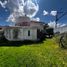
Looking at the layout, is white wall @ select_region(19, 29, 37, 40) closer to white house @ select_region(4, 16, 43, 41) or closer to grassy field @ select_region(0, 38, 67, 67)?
white house @ select_region(4, 16, 43, 41)

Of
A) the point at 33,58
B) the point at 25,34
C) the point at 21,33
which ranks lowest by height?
the point at 33,58

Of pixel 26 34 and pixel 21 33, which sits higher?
pixel 21 33

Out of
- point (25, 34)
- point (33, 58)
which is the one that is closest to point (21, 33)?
point (25, 34)

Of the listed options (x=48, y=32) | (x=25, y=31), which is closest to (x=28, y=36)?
(x=25, y=31)

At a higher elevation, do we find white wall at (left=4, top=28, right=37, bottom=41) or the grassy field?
white wall at (left=4, top=28, right=37, bottom=41)

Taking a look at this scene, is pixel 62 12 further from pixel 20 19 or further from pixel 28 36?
pixel 28 36

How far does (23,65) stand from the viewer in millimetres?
14125

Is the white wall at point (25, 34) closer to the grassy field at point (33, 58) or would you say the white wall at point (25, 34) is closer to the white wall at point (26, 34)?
the white wall at point (26, 34)

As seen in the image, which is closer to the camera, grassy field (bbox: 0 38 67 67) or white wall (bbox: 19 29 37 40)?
grassy field (bbox: 0 38 67 67)

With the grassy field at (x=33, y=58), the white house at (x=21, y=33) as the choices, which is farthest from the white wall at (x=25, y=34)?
the grassy field at (x=33, y=58)

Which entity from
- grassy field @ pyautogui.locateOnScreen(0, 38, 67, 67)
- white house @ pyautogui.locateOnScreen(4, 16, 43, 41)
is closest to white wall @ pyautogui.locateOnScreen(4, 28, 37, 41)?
white house @ pyautogui.locateOnScreen(4, 16, 43, 41)

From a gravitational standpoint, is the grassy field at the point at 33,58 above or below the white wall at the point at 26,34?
below

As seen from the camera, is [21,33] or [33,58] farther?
[21,33]

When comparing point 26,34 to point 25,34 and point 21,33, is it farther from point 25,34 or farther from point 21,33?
point 21,33
